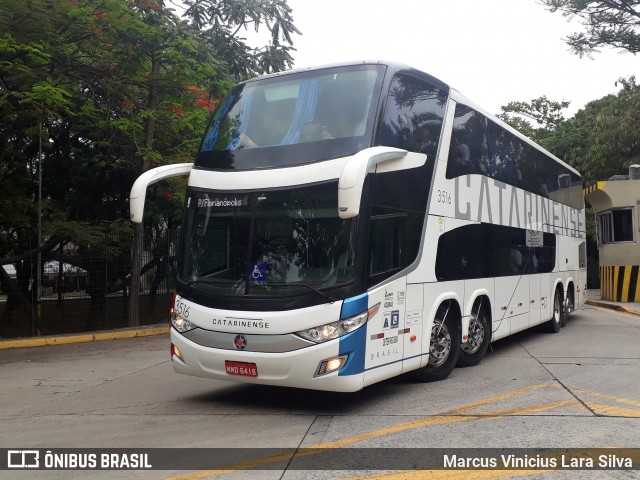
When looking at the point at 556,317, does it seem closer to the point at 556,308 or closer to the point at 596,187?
the point at 556,308

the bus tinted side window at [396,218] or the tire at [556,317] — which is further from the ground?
the bus tinted side window at [396,218]

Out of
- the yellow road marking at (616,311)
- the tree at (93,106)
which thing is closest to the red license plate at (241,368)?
the tree at (93,106)

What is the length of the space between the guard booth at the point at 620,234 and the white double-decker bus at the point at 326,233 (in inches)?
620

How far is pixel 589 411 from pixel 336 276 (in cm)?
302

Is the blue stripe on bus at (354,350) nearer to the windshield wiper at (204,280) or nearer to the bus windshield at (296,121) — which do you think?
the windshield wiper at (204,280)

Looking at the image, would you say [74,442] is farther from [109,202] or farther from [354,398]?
[109,202]

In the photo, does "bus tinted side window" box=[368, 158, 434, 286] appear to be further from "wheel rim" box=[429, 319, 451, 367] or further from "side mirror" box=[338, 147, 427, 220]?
"wheel rim" box=[429, 319, 451, 367]

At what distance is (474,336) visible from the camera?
971 cm

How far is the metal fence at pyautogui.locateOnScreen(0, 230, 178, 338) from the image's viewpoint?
15781 mm

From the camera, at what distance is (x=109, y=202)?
1978 cm

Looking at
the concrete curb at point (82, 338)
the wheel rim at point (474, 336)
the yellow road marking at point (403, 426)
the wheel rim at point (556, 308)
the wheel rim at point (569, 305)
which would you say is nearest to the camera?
the yellow road marking at point (403, 426)

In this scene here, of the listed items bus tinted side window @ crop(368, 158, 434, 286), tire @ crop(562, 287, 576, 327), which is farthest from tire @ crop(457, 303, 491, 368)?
tire @ crop(562, 287, 576, 327)

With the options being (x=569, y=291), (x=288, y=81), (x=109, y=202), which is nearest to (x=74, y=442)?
(x=288, y=81)

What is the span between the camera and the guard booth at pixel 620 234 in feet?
73.4
